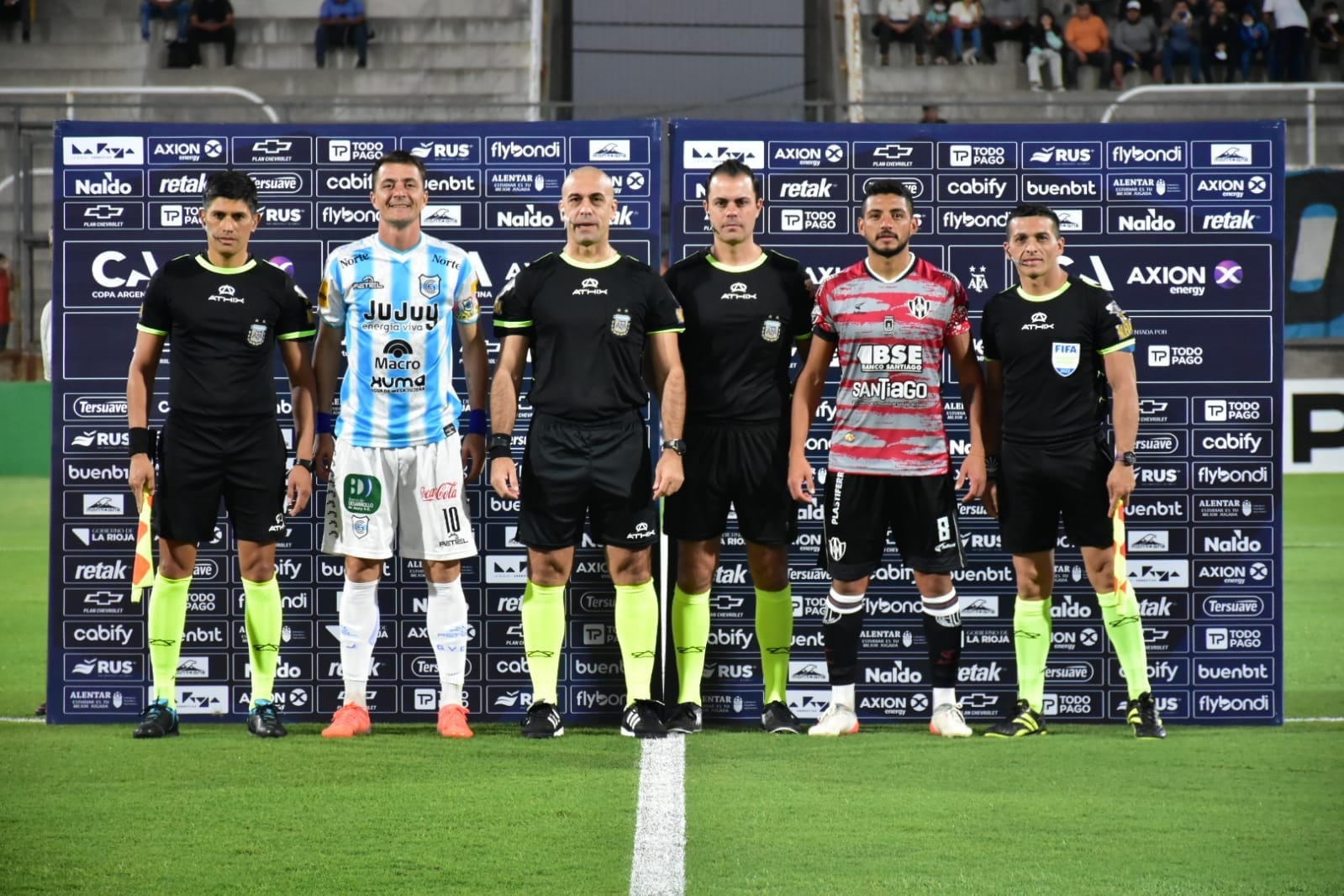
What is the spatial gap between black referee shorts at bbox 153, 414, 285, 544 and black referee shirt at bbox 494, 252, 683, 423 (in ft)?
3.54

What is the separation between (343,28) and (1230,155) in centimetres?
1653

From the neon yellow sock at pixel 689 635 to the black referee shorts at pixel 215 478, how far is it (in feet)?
5.44

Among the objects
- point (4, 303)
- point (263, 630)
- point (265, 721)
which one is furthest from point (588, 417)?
point (4, 303)

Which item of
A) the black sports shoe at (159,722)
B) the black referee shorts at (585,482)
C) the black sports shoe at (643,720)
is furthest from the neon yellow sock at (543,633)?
the black sports shoe at (159,722)

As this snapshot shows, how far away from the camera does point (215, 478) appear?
21.7ft

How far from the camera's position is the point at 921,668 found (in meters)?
7.25

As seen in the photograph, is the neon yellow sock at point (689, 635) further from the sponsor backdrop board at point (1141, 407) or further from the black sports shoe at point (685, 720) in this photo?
the sponsor backdrop board at point (1141, 407)

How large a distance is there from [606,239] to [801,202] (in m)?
0.97

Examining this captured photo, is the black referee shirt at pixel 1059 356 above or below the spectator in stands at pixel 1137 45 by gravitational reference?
below

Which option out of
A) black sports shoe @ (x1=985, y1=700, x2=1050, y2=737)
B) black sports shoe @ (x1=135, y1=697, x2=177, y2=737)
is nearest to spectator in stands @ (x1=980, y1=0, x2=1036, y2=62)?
black sports shoe @ (x1=985, y1=700, x2=1050, y2=737)

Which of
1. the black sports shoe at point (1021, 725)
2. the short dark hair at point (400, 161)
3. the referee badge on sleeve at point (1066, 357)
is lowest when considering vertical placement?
the black sports shoe at point (1021, 725)

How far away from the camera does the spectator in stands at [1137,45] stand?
21328mm

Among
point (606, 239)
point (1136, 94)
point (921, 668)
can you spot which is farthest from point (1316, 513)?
point (606, 239)

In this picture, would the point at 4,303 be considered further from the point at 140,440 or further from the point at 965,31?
the point at 965,31
